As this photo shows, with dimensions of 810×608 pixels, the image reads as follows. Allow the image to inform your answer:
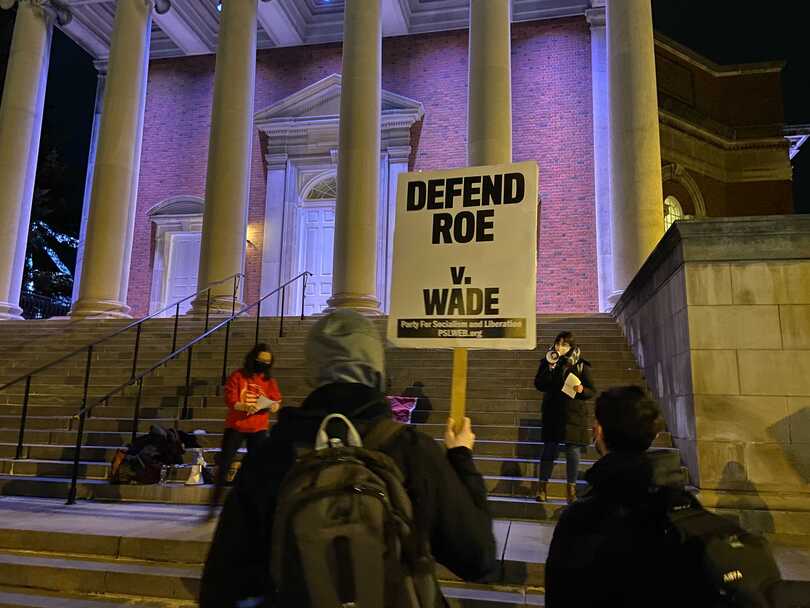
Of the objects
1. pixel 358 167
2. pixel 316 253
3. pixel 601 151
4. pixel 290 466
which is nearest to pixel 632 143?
pixel 601 151

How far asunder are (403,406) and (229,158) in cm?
873

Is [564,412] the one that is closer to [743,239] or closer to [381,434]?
[743,239]

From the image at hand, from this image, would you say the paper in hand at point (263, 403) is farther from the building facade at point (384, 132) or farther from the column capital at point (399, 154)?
the column capital at point (399, 154)

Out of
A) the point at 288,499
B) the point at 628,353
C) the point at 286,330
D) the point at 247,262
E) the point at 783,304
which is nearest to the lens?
the point at 288,499

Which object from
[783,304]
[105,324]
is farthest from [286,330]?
[783,304]

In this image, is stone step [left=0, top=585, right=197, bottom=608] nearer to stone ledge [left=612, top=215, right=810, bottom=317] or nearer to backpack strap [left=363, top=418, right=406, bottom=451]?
backpack strap [left=363, top=418, right=406, bottom=451]

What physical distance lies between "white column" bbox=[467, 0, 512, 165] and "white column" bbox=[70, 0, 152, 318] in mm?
8164

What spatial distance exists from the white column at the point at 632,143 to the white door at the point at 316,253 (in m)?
8.58

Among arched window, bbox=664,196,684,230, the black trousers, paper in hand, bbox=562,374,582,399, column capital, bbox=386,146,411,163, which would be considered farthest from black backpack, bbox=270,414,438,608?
arched window, bbox=664,196,684,230

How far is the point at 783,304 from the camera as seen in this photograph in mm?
6379

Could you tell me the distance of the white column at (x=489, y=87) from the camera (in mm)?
13406

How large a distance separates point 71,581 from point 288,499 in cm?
417

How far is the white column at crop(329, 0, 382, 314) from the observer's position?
1359cm

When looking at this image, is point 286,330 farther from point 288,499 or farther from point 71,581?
point 288,499
